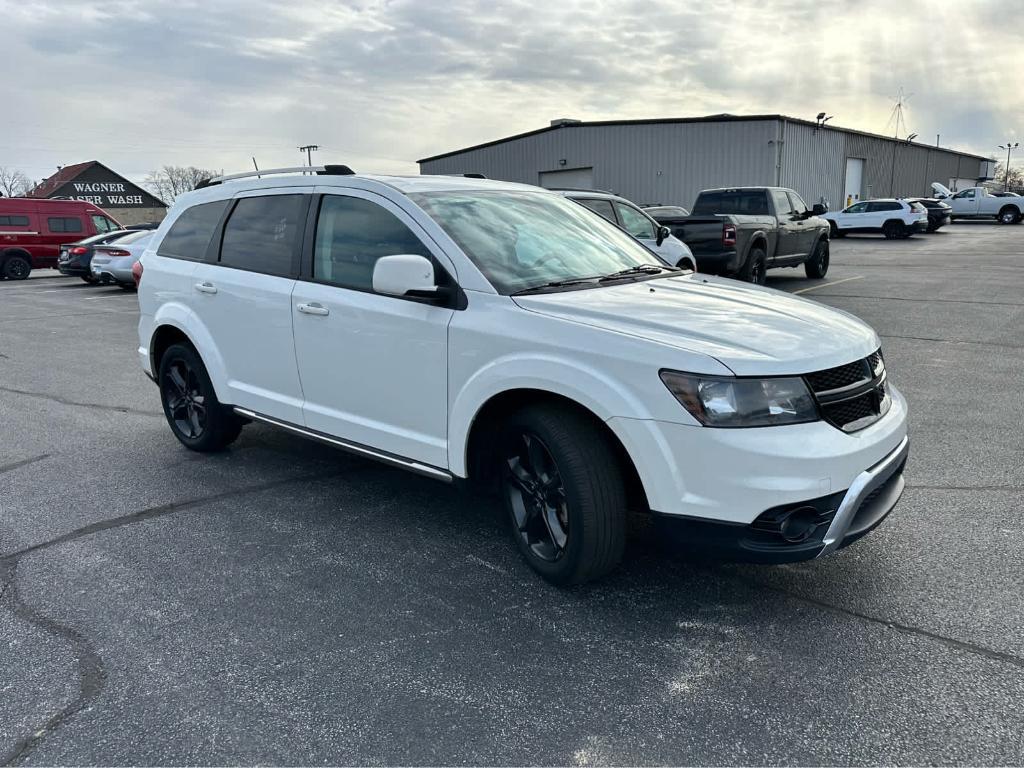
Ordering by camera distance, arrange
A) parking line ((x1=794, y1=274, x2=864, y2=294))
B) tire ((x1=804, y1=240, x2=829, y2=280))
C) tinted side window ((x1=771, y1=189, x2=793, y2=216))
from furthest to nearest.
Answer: tire ((x1=804, y1=240, x2=829, y2=280))
tinted side window ((x1=771, y1=189, x2=793, y2=216))
parking line ((x1=794, y1=274, x2=864, y2=294))

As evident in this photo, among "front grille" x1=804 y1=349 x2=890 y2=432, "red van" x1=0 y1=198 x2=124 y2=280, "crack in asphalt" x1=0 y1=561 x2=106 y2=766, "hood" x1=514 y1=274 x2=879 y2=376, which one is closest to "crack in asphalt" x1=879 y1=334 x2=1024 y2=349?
"hood" x1=514 y1=274 x2=879 y2=376

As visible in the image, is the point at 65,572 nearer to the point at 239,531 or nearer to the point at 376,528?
the point at 239,531

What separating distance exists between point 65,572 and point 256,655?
135 centimetres

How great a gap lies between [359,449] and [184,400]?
206 centimetres

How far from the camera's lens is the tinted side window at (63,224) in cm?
2500

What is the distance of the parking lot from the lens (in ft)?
8.36

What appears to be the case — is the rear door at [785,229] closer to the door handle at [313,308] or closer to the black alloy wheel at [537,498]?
the door handle at [313,308]

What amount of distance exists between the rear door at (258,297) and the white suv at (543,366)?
0.01 metres

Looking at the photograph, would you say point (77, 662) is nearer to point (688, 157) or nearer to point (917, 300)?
point (917, 300)

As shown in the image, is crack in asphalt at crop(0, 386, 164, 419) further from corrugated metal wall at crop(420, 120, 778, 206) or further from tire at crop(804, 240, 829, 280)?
corrugated metal wall at crop(420, 120, 778, 206)

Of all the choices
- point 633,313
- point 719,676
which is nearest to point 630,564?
point 719,676

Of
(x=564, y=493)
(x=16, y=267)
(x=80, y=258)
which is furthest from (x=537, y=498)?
(x=16, y=267)

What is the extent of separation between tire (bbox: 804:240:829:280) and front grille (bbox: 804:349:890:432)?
45.8 feet

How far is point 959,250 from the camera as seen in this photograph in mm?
25000
